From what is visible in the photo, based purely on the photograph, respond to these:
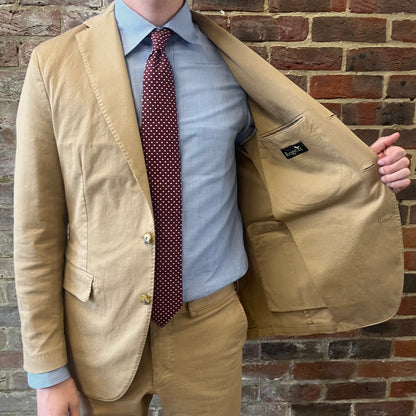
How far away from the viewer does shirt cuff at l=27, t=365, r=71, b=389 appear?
37.4 inches

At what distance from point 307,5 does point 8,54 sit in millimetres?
814

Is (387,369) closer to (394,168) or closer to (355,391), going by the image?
(355,391)

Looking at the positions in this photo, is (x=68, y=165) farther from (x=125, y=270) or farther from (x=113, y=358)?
(x=113, y=358)

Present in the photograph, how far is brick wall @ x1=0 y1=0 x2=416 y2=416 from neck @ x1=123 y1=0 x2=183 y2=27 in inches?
12.2

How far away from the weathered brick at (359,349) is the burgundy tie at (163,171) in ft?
2.73

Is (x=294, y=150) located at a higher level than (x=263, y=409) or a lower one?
higher

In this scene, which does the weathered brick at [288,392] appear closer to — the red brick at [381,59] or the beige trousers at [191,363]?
the beige trousers at [191,363]

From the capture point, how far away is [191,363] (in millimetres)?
1029

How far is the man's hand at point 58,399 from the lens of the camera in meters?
0.96

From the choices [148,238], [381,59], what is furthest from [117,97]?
[381,59]

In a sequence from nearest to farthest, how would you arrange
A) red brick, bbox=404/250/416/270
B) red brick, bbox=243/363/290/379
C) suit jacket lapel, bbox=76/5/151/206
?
suit jacket lapel, bbox=76/5/151/206 < red brick, bbox=404/250/416/270 < red brick, bbox=243/363/290/379

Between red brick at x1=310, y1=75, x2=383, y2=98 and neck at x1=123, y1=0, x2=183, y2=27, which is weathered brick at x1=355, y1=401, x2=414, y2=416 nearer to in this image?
red brick at x1=310, y1=75, x2=383, y2=98

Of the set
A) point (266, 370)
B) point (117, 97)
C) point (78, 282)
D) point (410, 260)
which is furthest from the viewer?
point (266, 370)

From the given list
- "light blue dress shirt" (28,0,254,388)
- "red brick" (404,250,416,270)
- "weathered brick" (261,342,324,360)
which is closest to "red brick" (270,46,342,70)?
"light blue dress shirt" (28,0,254,388)
